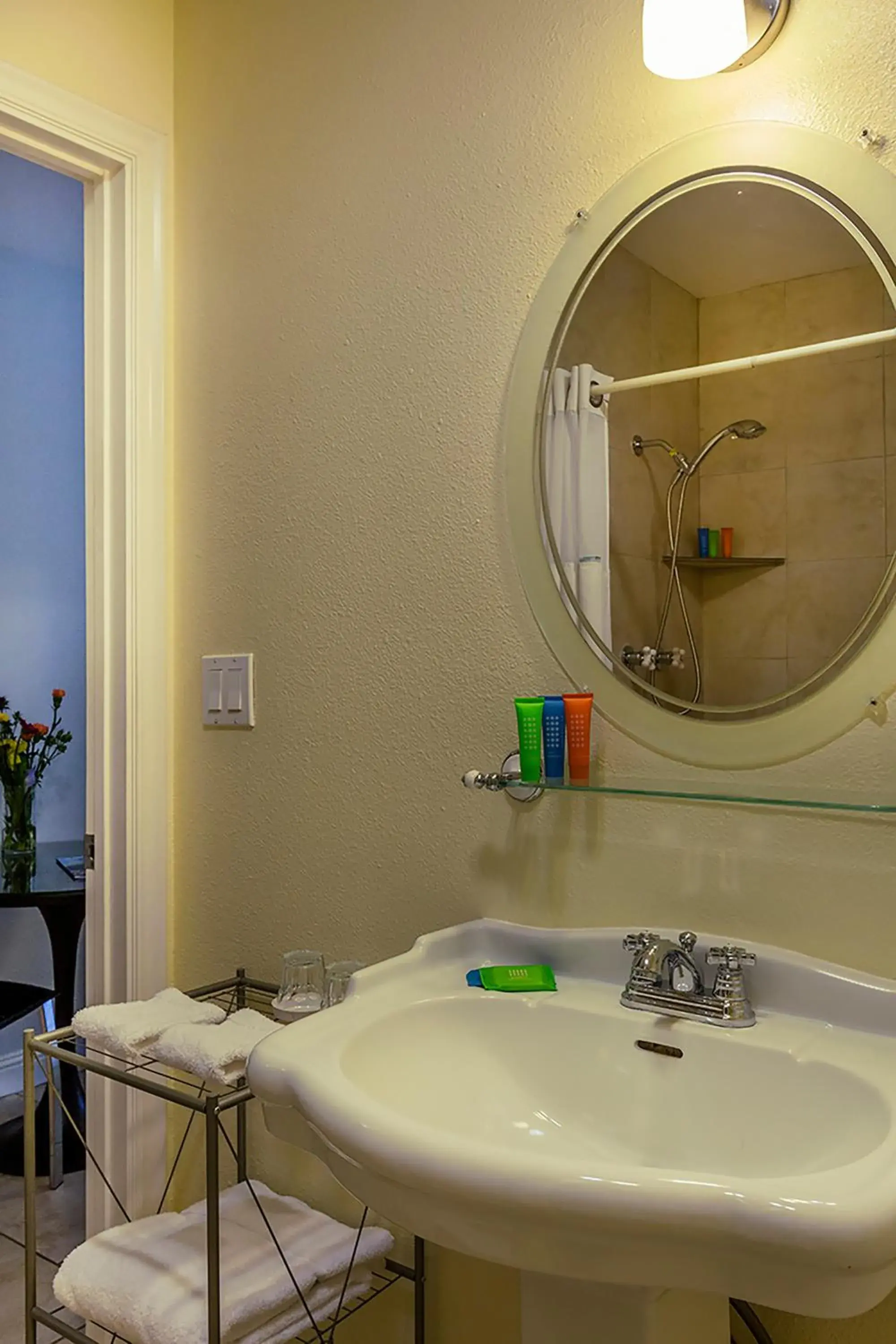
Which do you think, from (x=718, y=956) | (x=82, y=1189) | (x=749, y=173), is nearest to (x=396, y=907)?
(x=718, y=956)

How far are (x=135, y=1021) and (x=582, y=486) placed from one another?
85 cm

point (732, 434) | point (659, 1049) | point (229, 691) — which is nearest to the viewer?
point (659, 1049)

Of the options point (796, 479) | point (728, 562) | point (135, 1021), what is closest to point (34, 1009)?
point (135, 1021)

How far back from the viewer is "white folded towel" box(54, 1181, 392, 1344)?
→ 1.14m

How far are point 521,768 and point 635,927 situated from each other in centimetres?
22

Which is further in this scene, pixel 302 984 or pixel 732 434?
pixel 302 984

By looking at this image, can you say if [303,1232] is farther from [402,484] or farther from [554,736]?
[402,484]

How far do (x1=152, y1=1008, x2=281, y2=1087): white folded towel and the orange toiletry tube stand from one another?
0.44 metres

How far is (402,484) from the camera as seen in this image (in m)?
1.42

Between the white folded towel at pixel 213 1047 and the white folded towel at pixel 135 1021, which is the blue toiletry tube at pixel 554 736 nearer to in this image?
the white folded towel at pixel 213 1047

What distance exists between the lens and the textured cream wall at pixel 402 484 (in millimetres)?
1092

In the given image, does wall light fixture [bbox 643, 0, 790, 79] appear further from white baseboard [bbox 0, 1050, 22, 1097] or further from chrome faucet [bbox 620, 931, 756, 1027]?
white baseboard [bbox 0, 1050, 22, 1097]

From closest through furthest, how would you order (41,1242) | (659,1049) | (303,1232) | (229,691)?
1. (659,1049)
2. (303,1232)
3. (229,691)
4. (41,1242)

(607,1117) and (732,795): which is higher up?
(732,795)
